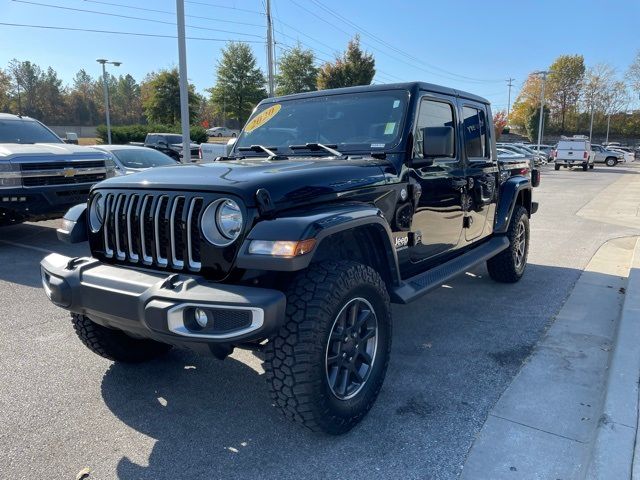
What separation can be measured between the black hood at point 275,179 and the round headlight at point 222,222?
0.07 m

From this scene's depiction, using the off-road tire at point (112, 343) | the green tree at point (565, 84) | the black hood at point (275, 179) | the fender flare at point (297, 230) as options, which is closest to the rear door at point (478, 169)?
the black hood at point (275, 179)

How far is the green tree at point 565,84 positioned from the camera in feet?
238

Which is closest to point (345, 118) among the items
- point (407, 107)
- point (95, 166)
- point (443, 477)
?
point (407, 107)

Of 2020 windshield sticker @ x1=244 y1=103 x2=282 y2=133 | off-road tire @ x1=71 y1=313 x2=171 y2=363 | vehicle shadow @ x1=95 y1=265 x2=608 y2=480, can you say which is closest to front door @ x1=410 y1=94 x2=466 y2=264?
vehicle shadow @ x1=95 y1=265 x2=608 y2=480

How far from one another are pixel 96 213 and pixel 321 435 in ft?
6.03

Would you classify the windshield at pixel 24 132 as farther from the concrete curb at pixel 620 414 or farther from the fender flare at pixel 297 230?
the concrete curb at pixel 620 414

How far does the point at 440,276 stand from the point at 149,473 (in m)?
2.34

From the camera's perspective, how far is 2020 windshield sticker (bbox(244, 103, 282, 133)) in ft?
13.7

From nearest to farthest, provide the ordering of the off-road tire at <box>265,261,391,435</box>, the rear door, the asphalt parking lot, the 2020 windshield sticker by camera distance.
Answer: the off-road tire at <box>265,261,391,435</box>
the asphalt parking lot
the 2020 windshield sticker
the rear door

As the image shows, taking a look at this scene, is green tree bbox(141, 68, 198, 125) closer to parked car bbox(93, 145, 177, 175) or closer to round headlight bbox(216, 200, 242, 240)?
parked car bbox(93, 145, 177, 175)

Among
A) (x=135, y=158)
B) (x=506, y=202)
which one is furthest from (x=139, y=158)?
(x=506, y=202)

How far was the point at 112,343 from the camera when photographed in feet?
10.7

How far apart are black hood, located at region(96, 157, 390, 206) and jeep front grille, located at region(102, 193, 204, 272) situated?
0.07 meters

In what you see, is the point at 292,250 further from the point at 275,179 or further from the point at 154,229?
the point at 154,229
